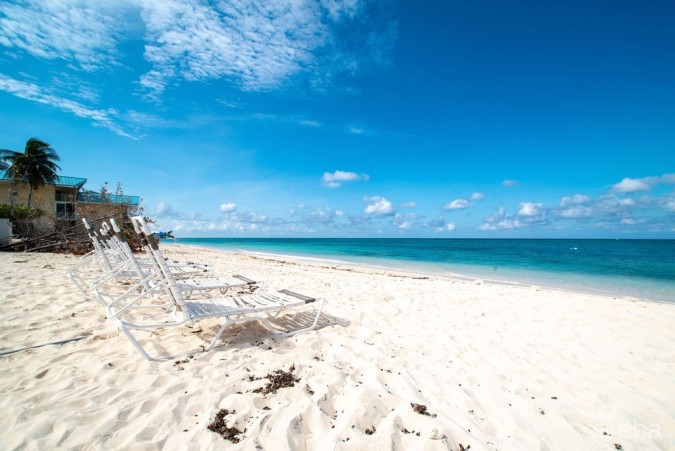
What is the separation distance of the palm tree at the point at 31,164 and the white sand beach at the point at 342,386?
31.6 meters

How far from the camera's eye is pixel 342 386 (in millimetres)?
3027

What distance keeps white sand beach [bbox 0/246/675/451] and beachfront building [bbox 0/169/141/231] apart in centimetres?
1548

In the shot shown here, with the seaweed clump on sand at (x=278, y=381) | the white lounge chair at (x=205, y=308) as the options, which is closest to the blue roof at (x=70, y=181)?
the white lounge chair at (x=205, y=308)

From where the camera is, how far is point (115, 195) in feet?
62.2

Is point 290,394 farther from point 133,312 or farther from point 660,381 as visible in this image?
point 660,381

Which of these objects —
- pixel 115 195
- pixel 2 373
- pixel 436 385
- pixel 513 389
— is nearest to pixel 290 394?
pixel 436 385

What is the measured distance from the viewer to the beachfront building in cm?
1842

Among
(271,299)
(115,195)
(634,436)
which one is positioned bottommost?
(634,436)

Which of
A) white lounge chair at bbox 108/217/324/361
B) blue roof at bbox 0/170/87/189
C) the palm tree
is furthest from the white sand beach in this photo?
blue roof at bbox 0/170/87/189

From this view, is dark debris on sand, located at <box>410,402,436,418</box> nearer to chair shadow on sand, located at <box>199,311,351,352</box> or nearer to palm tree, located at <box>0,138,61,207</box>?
chair shadow on sand, located at <box>199,311,351,352</box>

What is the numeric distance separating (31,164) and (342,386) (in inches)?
1488

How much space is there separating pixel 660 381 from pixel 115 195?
23665 mm

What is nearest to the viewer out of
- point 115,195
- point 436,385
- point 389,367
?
point 436,385

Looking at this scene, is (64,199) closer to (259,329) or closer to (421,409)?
(259,329)
